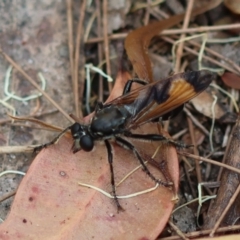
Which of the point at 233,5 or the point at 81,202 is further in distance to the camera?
the point at 233,5

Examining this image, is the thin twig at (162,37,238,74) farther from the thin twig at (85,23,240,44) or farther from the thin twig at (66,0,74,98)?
the thin twig at (66,0,74,98)

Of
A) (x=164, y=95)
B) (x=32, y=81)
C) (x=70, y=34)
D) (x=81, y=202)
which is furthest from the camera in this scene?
(x=70, y=34)

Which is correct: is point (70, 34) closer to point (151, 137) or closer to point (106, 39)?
point (106, 39)

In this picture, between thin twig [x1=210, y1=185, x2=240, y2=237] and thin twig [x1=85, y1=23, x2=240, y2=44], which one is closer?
thin twig [x1=210, y1=185, x2=240, y2=237]

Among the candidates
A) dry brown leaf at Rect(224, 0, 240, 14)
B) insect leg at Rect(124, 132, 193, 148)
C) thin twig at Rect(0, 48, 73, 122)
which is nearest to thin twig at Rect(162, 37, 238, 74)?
dry brown leaf at Rect(224, 0, 240, 14)

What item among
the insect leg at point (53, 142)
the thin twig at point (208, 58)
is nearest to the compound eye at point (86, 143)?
the insect leg at point (53, 142)

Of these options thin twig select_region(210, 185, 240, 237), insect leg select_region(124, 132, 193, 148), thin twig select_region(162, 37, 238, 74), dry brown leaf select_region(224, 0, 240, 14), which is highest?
dry brown leaf select_region(224, 0, 240, 14)

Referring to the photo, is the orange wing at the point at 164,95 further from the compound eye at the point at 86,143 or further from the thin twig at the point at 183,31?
the thin twig at the point at 183,31

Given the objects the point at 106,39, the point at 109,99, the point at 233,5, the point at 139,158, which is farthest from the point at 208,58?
the point at 139,158
